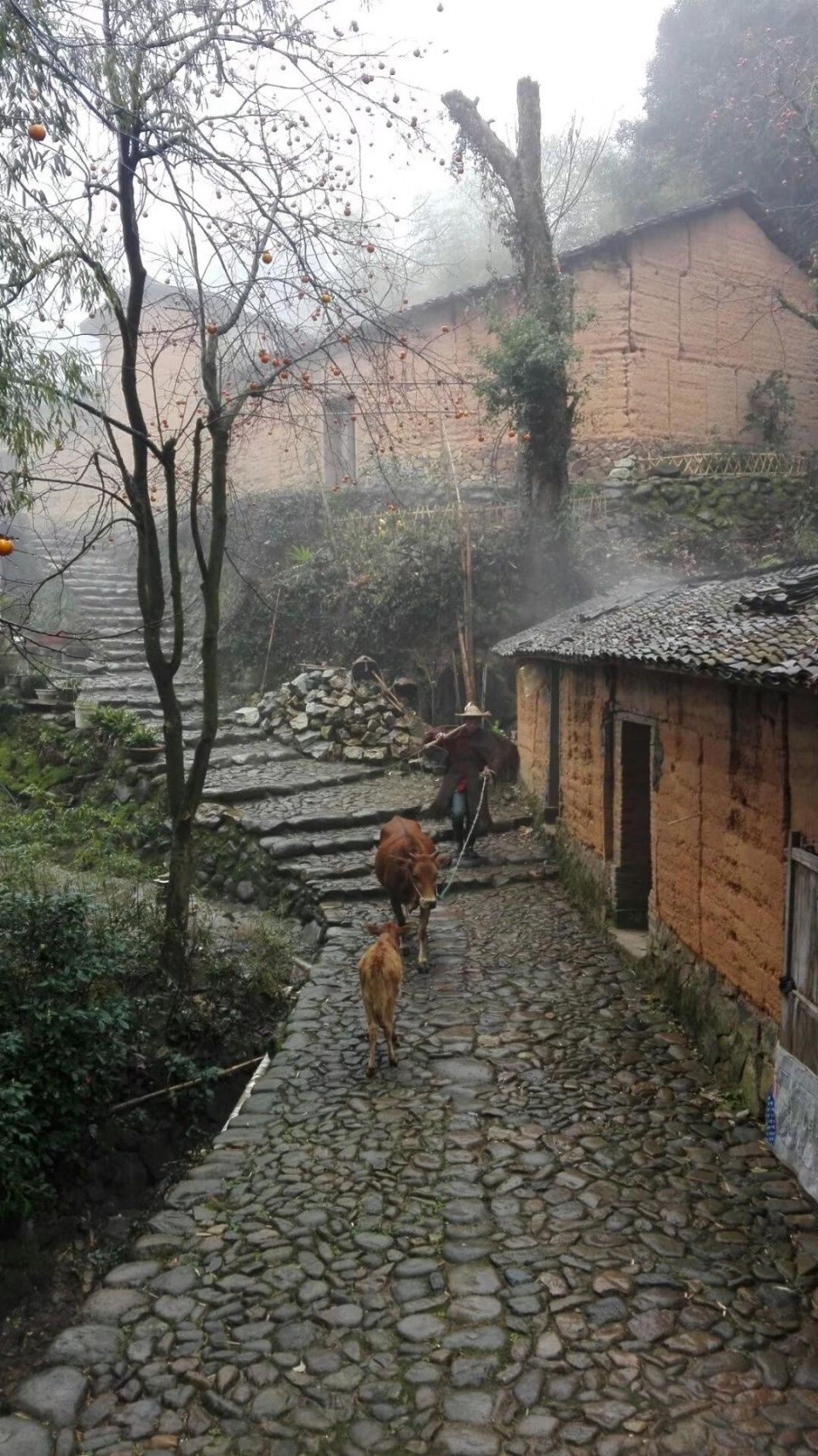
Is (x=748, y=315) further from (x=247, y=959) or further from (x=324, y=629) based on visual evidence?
(x=247, y=959)

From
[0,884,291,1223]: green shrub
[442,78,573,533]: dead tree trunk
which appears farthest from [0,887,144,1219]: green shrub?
[442,78,573,533]: dead tree trunk

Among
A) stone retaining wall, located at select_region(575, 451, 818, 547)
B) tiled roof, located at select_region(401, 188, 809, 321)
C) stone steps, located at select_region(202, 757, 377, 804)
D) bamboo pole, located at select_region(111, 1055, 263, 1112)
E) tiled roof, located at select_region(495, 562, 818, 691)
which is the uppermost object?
tiled roof, located at select_region(401, 188, 809, 321)

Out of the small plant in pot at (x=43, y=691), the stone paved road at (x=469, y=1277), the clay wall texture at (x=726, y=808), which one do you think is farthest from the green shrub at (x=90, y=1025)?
the small plant in pot at (x=43, y=691)

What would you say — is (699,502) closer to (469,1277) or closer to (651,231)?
(651,231)

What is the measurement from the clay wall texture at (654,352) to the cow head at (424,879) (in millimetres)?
11183

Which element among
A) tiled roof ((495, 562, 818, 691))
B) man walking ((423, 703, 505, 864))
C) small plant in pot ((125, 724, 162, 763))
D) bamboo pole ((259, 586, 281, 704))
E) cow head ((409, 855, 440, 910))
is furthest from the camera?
bamboo pole ((259, 586, 281, 704))

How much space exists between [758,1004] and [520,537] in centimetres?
1233

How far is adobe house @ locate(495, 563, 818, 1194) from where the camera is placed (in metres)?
A: 5.69

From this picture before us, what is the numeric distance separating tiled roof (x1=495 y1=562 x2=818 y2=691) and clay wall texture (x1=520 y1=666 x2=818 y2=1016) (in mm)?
394

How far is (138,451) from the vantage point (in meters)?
8.14

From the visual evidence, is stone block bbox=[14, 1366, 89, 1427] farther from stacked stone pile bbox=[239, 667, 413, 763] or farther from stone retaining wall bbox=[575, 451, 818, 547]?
stone retaining wall bbox=[575, 451, 818, 547]

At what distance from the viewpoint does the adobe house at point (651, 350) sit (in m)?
19.3

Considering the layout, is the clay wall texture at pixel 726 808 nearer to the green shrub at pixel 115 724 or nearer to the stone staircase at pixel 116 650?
the green shrub at pixel 115 724

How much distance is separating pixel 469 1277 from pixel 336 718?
11751mm
